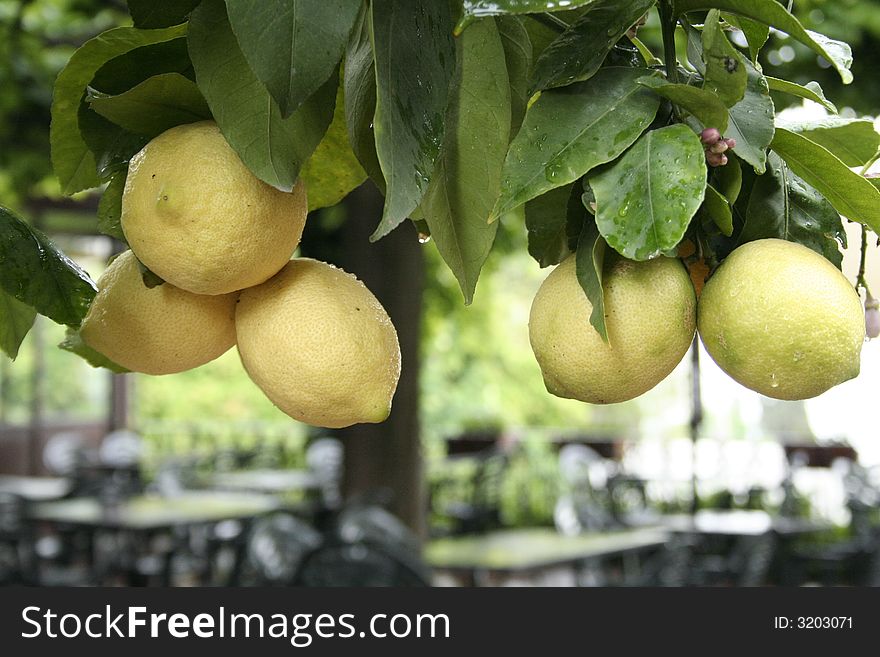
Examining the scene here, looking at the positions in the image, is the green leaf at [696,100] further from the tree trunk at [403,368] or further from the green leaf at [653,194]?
the tree trunk at [403,368]

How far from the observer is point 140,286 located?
53cm

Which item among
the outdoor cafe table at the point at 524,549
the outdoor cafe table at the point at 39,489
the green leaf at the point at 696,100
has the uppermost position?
the outdoor cafe table at the point at 39,489

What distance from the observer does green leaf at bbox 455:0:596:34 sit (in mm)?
379

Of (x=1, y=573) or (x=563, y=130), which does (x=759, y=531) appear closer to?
(x=1, y=573)

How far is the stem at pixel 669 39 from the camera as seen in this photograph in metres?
0.45

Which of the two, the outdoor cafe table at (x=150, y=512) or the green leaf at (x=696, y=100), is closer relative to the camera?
the green leaf at (x=696, y=100)

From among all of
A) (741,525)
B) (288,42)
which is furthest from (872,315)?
(741,525)

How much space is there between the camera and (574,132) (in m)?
0.42

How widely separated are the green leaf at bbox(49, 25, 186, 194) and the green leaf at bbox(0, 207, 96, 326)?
4cm

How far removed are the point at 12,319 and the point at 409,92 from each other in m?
0.31

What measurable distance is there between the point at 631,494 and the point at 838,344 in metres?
5.80

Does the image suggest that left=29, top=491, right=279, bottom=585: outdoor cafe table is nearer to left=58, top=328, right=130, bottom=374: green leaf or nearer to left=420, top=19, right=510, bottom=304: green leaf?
left=58, top=328, right=130, bottom=374: green leaf

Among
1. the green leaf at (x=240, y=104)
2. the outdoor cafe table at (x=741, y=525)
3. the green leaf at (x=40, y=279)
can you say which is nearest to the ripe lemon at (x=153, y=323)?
the green leaf at (x=40, y=279)

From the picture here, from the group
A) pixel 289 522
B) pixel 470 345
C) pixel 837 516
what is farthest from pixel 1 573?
pixel 470 345
